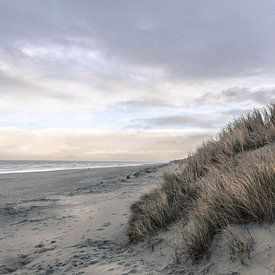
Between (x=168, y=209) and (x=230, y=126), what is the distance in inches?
264

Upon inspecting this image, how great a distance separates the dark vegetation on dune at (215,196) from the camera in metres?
5.59

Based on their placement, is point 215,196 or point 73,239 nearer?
point 215,196

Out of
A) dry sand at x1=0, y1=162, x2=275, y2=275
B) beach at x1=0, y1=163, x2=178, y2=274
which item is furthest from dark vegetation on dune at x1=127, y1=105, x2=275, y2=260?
beach at x1=0, y1=163, x2=178, y2=274

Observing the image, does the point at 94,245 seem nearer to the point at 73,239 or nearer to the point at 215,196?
the point at 73,239

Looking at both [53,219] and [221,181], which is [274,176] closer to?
[221,181]

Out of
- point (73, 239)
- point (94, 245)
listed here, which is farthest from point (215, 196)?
point (73, 239)

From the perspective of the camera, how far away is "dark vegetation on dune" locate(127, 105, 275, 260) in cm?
559

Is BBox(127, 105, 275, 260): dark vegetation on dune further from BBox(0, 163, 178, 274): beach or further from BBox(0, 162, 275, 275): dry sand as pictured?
BBox(0, 163, 178, 274): beach

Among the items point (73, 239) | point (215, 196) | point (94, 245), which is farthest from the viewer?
Answer: point (73, 239)

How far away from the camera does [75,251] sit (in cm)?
756

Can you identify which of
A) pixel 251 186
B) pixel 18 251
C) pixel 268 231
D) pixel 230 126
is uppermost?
pixel 230 126

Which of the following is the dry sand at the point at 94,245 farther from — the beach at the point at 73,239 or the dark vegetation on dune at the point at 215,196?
the dark vegetation on dune at the point at 215,196

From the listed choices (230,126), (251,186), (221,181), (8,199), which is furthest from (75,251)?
(8,199)

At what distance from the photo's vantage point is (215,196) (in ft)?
20.3
